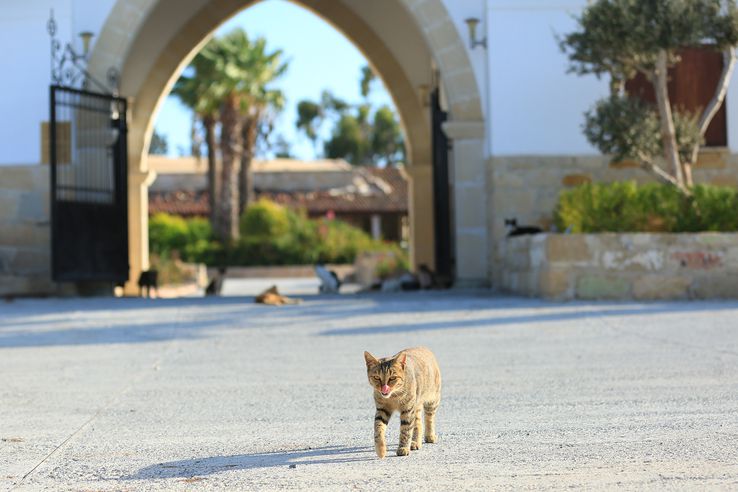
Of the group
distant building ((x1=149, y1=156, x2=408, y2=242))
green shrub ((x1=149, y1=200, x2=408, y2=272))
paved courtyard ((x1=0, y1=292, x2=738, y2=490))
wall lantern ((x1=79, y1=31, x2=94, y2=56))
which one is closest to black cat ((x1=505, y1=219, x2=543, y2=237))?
paved courtyard ((x1=0, y1=292, x2=738, y2=490))

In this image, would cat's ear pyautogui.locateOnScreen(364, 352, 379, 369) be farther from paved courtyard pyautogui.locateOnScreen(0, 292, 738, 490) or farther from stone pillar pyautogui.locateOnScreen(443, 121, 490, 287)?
stone pillar pyautogui.locateOnScreen(443, 121, 490, 287)

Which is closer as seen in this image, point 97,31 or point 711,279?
point 711,279

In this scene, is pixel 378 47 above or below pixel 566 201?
above

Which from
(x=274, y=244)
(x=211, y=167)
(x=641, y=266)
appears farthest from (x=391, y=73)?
(x=211, y=167)

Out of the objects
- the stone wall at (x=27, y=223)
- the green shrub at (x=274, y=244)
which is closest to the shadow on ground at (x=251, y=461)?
the stone wall at (x=27, y=223)

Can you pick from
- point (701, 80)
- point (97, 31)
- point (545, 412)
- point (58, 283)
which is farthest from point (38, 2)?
point (545, 412)

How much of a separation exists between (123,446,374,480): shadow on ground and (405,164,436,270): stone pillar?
50.2ft

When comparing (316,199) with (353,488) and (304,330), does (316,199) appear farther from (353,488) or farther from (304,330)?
(353,488)

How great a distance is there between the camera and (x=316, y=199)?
43.9m

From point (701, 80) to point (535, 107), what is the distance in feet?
7.72

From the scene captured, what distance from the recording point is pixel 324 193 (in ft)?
146

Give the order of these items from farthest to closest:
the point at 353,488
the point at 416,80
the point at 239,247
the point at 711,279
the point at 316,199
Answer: the point at 316,199 → the point at 239,247 → the point at 416,80 → the point at 711,279 → the point at 353,488

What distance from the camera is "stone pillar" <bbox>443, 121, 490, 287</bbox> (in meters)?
14.4

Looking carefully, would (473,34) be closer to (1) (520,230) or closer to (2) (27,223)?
(1) (520,230)
